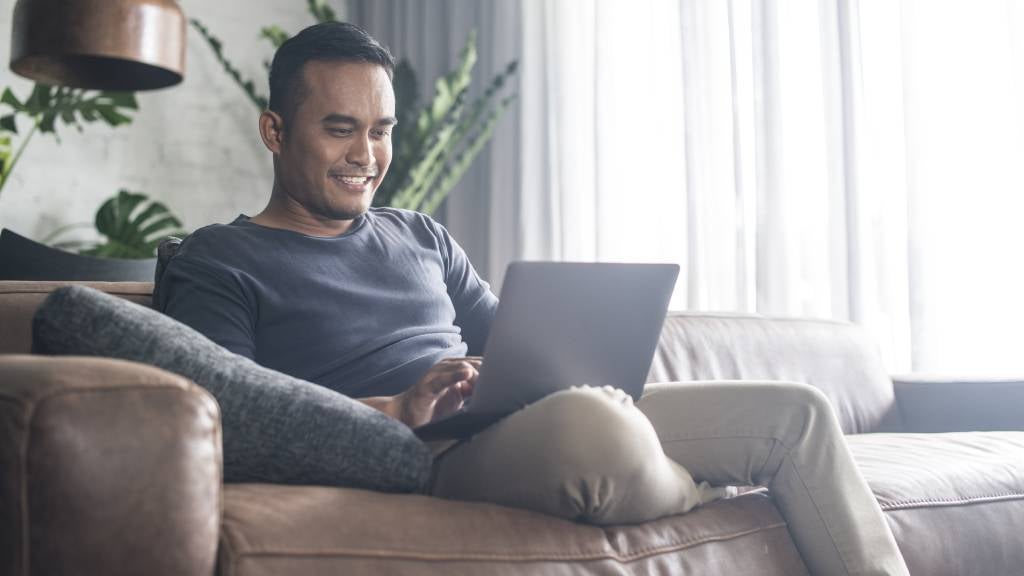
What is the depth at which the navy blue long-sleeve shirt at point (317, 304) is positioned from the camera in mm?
1575

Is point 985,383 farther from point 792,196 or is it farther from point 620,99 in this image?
point 620,99

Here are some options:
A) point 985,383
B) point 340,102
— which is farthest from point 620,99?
point 340,102

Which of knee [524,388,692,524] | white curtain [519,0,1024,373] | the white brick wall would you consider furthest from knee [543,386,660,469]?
the white brick wall

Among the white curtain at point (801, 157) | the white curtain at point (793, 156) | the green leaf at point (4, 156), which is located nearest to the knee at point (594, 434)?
the white curtain at point (801, 157)

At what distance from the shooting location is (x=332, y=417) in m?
1.18

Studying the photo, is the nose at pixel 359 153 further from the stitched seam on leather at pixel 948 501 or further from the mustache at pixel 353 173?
the stitched seam on leather at pixel 948 501

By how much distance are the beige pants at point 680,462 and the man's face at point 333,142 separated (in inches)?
23.3

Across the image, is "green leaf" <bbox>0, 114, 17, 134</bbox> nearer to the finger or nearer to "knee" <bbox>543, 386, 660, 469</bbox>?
the finger

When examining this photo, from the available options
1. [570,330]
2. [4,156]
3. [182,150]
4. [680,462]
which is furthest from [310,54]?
[182,150]

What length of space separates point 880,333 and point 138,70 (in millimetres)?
2003

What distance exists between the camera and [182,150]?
4348 mm

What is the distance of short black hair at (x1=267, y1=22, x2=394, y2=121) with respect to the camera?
1.83 meters

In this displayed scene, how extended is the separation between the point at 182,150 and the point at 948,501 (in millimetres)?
3436

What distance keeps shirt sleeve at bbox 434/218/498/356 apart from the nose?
222 mm
